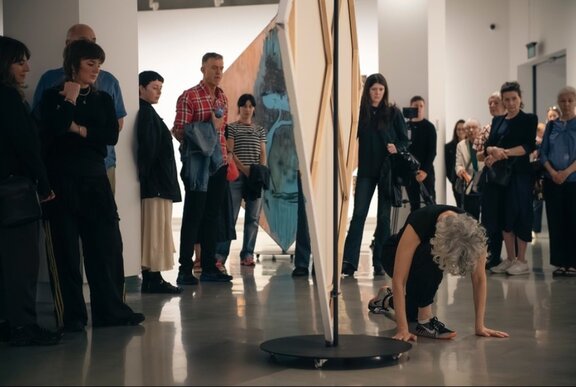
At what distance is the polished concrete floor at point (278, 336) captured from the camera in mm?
4246

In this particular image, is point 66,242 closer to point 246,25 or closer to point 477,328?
point 477,328

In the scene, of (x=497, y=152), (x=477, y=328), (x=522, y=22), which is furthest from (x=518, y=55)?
(x=477, y=328)

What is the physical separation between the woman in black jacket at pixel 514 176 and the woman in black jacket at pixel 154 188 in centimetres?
281

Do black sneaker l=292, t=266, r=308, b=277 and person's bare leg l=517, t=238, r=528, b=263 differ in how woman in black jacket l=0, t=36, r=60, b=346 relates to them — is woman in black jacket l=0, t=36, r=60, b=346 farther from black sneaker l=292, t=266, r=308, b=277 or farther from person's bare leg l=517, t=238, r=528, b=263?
person's bare leg l=517, t=238, r=528, b=263

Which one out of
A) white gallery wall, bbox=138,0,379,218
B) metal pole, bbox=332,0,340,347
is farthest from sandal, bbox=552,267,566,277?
white gallery wall, bbox=138,0,379,218

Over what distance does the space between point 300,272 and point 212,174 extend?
1.21 meters

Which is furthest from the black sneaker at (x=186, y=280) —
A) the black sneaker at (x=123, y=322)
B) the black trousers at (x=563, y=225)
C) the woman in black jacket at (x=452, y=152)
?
the woman in black jacket at (x=452, y=152)

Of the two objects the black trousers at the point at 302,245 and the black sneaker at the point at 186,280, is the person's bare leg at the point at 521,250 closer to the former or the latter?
the black trousers at the point at 302,245

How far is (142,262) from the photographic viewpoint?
745cm

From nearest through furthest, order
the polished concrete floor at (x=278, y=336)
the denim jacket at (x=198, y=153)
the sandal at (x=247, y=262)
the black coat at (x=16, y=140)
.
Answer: the polished concrete floor at (x=278, y=336), the black coat at (x=16, y=140), the denim jacket at (x=198, y=153), the sandal at (x=247, y=262)

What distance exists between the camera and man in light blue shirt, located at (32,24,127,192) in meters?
6.21

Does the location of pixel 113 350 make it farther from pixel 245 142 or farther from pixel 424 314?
pixel 245 142

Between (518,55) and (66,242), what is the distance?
13.0 meters

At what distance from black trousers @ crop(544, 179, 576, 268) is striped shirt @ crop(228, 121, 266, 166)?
2601 mm
